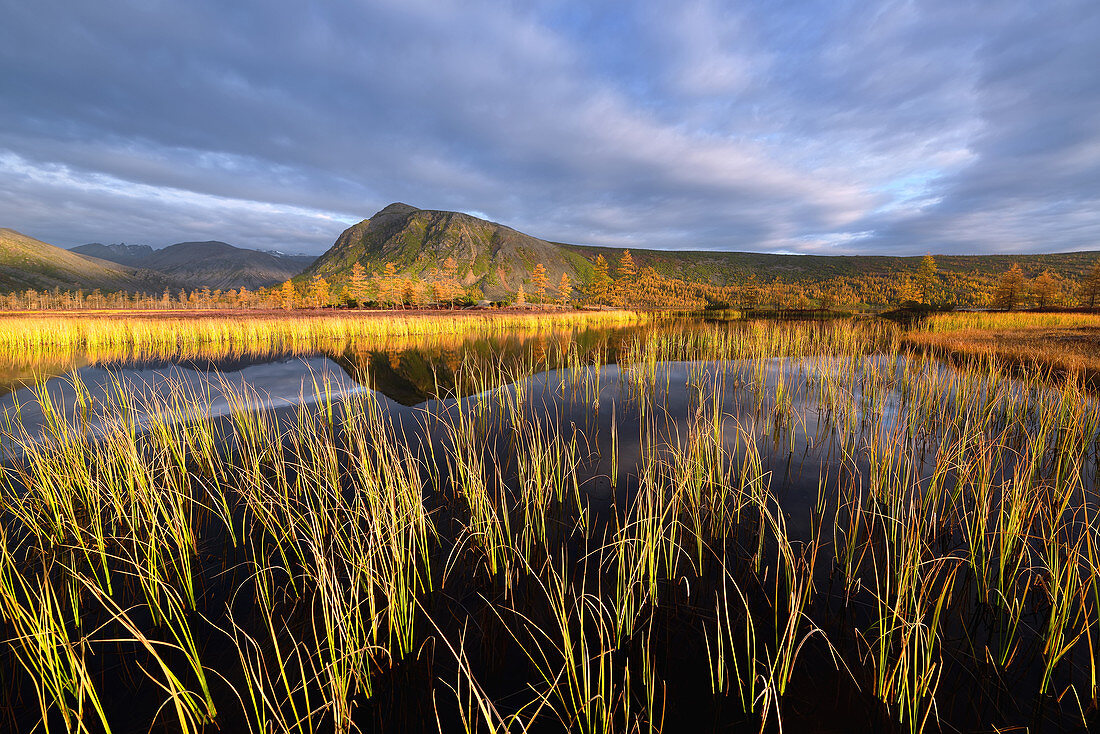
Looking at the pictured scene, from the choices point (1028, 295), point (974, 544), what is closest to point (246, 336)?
point (974, 544)

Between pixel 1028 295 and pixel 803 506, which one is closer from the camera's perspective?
pixel 803 506

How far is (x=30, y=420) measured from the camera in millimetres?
7230

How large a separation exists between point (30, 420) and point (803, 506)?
40.1ft

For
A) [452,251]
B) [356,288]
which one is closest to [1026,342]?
[356,288]

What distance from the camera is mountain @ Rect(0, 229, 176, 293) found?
11156 cm

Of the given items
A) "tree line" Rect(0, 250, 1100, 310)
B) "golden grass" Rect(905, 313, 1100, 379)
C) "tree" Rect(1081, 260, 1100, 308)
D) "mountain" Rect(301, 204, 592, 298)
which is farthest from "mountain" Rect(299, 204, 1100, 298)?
"golden grass" Rect(905, 313, 1100, 379)

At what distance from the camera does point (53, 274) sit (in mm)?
124562

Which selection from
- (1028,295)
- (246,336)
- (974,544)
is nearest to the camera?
(974,544)

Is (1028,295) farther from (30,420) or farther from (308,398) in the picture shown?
(30,420)

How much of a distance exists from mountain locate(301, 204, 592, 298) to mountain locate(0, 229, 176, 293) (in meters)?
63.7

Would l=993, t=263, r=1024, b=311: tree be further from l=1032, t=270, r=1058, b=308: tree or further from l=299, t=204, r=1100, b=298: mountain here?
l=299, t=204, r=1100, b=298: mountain

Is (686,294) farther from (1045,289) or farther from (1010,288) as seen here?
(1010,288)

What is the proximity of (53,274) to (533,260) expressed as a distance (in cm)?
14494

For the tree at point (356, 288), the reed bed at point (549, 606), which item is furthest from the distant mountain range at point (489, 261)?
the reed bed at point (549, 606)
